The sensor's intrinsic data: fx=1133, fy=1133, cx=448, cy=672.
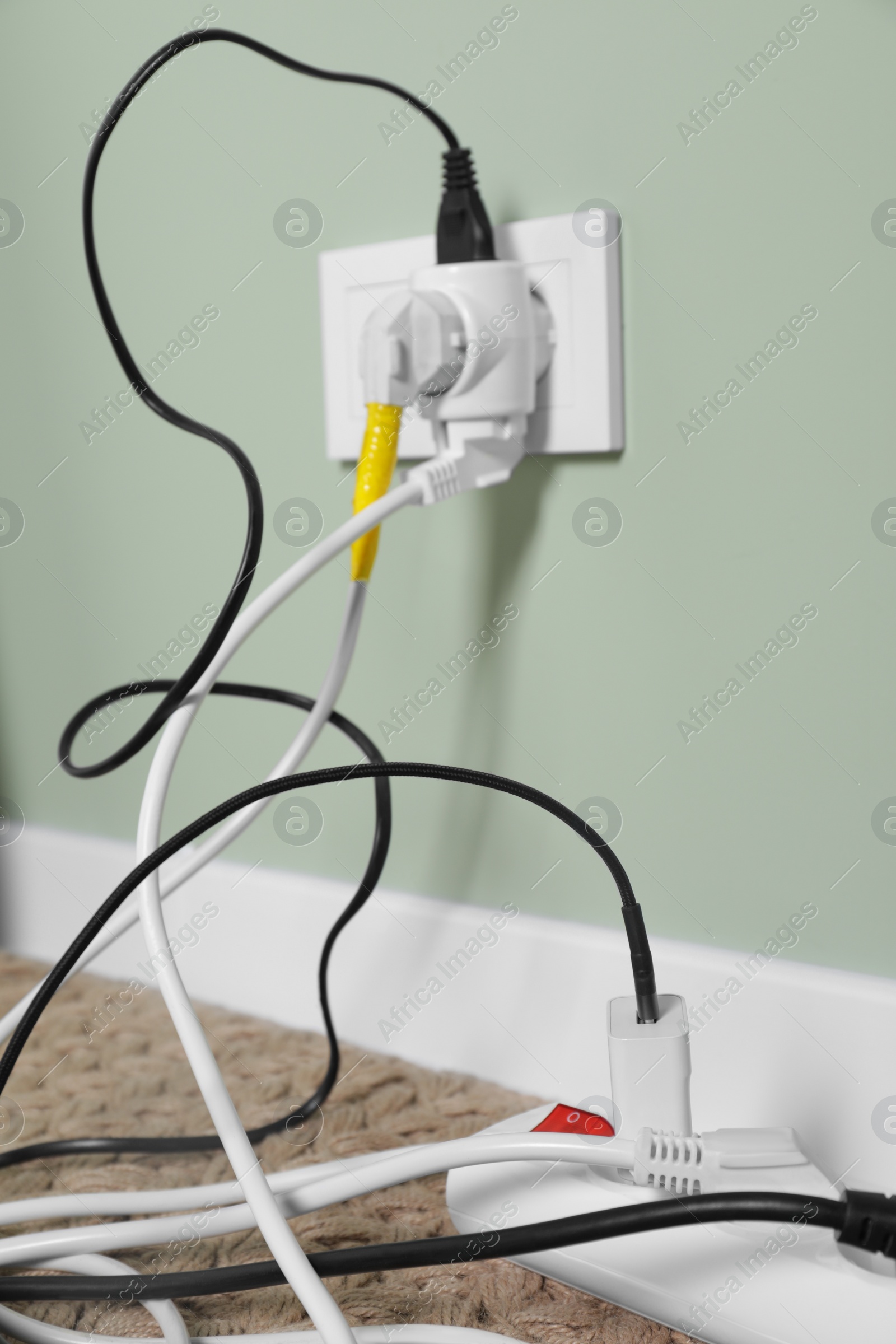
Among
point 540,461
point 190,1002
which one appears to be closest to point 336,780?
point 190,1002

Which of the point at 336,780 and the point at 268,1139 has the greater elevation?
the point at 336,780

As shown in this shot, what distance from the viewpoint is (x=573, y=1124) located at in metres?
0.44

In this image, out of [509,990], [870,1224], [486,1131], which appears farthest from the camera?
[509,990]

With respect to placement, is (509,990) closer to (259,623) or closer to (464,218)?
(259,623)

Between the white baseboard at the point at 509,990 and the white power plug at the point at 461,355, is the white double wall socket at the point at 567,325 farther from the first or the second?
the white baseboard at the point at 509,990

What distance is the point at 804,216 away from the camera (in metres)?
0.46

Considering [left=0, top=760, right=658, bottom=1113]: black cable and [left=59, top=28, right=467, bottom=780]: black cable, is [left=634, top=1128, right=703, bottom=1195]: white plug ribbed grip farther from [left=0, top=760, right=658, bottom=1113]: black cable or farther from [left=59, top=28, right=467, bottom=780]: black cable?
[left=59, top=28, right=467, bottom=780]: black cable

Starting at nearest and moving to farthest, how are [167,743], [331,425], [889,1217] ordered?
[889,1217]
[167,743]
[331,425]

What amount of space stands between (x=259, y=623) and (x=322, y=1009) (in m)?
0.23

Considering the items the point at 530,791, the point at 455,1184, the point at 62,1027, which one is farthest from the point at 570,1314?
the point at 62,1027

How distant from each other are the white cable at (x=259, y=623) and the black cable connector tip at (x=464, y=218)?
0.11m

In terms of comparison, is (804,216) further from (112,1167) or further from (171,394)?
(112,1167)

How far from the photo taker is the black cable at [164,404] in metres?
0.48

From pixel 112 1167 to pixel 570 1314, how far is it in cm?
23
